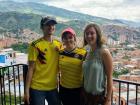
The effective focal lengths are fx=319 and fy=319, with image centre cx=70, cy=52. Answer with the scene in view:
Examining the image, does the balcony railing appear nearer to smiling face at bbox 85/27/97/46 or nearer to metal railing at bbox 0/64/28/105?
metal railing at bbox 0/64/28/105

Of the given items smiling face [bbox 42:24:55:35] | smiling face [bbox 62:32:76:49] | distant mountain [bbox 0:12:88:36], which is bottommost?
distant mountain [bbox 0:12:88:36]

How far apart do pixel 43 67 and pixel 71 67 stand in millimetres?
374

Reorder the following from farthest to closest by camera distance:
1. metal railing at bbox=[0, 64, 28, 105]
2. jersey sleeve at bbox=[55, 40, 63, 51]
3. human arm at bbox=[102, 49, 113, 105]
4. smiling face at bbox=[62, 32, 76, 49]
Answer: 1. metal railing at bbox=[0, 64, 28, 105]
2. jersey sleeve at bbox=[55, 40, 63, 51]
3. smiling face at bbox=[62, 32, 76, 49]
4. human arm at bbox=[102, 49, 113, 105]

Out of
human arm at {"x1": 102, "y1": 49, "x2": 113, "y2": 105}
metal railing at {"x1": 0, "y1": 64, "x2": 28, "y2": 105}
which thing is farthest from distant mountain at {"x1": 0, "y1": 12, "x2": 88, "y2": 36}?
human arm at {"x1": 102, "y1": 49, "x2": 113, "y2": 105}

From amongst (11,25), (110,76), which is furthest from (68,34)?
(11,25)

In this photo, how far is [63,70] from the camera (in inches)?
145

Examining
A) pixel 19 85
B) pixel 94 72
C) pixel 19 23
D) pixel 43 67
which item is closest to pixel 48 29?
pixel 43 67

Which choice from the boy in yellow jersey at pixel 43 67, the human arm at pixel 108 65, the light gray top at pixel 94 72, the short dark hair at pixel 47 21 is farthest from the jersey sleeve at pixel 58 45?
the human arm at pixel 108 65

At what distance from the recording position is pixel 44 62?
376 centimetres

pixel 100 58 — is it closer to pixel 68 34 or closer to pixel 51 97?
pixel 68 34

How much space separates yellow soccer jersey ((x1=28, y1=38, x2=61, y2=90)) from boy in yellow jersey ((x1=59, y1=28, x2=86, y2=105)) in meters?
0.12

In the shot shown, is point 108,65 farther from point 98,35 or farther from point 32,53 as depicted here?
point 32,53

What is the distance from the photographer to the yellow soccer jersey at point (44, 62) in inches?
147

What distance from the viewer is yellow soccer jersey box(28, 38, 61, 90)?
374 cm
